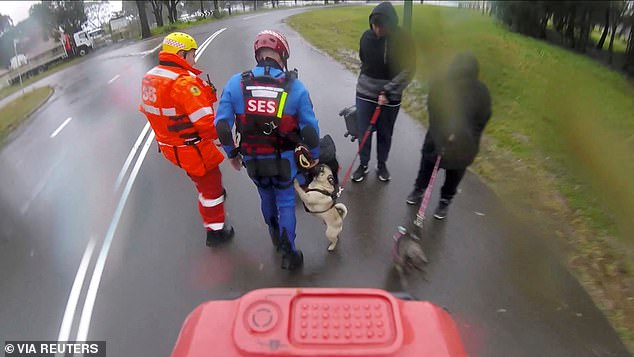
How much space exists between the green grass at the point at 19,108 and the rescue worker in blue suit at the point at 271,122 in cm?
712

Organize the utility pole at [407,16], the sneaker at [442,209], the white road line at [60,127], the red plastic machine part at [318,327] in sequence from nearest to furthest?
the utility pole at [407,16] < the red plastic machine part at [318,327] < the sneaker at [442,209] < the white road line at [60,127]

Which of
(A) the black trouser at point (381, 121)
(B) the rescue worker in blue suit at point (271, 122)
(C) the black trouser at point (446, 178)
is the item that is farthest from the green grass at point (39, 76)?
(C) the black trouser at point (446, 178)

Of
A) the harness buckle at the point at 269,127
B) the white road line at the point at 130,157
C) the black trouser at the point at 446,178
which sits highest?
the harness buckle at the point at 269,127

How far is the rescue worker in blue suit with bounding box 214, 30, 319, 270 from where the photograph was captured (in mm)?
2928

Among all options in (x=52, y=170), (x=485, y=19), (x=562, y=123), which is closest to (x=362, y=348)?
(x=562, y=123)

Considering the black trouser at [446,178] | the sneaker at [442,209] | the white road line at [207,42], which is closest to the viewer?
the black trouser at [446,178]

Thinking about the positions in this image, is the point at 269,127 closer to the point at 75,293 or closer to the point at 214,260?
the point at 214,260

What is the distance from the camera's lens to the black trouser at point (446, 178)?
155 inches

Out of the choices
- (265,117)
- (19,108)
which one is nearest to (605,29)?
(265,117)

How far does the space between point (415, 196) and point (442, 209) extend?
1.23 ft

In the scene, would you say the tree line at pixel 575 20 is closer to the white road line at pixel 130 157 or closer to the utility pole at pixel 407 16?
the utility pole at pixel 407 16

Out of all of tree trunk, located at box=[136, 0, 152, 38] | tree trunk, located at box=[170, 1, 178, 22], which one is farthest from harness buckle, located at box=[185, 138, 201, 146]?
tree trunk, located at box=[136, 0, 152, 38]

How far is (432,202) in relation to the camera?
15.3ft

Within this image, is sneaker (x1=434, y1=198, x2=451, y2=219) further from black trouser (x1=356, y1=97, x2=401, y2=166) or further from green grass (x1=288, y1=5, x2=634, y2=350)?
green grass (x1=288, y1=5, x2=634, y2=350)
